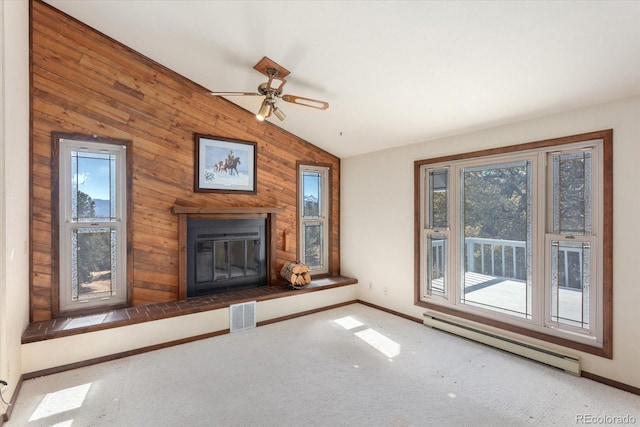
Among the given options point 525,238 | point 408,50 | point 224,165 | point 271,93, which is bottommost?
point 525,238

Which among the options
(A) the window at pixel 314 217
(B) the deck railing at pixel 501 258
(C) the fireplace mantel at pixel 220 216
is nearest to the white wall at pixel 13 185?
(C) the fireplace mantel at pixel 220 216

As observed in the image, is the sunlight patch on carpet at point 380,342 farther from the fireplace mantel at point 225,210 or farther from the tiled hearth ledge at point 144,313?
the fireplace mantel at point 225,210

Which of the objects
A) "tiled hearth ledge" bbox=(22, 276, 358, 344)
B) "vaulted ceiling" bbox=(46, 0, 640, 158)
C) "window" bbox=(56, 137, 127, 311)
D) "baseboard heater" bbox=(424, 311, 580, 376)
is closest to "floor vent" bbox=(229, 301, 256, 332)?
"tiled hearth ledge" bbox=(22, 276, 358, 344)

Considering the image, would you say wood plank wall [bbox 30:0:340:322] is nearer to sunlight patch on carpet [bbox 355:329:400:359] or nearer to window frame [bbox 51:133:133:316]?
window frame [bbox 51:133:133:316]

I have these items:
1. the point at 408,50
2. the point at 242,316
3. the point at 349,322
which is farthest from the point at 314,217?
the point at 408,50

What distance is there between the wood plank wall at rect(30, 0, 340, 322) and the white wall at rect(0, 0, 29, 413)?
0.49 ft

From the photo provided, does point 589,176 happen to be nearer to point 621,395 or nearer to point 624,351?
point 624,351

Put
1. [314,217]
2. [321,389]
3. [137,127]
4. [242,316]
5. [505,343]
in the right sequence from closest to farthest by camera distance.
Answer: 1. [321,389]
2. [505,343]
3. [137,127]
4. [242,316]
5. [314,217]

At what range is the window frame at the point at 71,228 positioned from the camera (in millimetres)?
3207

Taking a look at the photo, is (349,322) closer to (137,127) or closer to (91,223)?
(91,223)

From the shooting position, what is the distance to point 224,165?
14.1 ft

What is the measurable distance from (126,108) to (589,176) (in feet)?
16.1

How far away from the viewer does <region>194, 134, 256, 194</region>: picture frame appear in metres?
4.10

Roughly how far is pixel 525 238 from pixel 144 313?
422 centimetres
